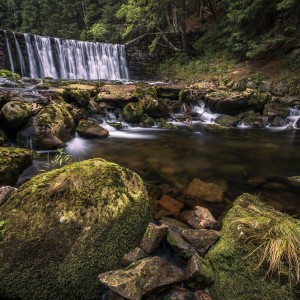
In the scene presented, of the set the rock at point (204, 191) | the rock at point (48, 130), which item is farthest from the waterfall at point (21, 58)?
the rock at point (204, 191)

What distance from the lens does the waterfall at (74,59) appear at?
58.8 feet

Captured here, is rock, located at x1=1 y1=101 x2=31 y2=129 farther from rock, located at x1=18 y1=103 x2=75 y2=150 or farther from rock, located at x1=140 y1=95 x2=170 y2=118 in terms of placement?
rock, located at x1=140 y1=95 x2=170 y2=118

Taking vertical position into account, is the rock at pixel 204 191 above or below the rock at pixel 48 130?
below

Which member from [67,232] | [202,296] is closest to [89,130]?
[67,232]

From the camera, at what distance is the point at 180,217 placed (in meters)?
3.50

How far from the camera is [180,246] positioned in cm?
238

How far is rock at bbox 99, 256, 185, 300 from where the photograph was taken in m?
1.86

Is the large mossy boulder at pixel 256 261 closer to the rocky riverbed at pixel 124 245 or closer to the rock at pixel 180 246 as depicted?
the rocky riverbed at pixel 124 245

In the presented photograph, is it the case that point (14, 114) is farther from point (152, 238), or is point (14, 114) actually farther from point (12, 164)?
point (152, 238)

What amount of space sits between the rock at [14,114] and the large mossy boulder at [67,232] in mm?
4239

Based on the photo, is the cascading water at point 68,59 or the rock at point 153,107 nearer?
the rock at point 153,107

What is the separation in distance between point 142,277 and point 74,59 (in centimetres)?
2063

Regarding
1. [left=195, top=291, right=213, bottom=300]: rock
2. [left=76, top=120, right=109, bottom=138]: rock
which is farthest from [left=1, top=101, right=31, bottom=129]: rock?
[left=195, top=291, right=213, bottom=300]: rock

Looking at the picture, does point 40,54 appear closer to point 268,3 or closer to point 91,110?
point 91,110
